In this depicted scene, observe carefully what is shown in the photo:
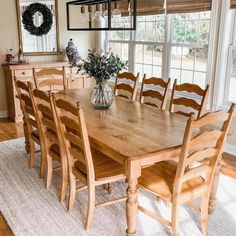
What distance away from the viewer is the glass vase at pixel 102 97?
3.04 metres

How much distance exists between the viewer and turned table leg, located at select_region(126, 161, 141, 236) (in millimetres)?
1964

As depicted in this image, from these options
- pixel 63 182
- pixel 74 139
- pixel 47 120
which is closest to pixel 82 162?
pixel 74 139

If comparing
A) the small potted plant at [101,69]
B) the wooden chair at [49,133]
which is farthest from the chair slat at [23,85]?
the small potted plant at [101,69]

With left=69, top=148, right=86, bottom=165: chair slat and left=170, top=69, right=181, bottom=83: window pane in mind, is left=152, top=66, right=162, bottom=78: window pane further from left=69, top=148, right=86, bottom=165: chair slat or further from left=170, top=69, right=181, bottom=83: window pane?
left=69, top=148, right=86, bottom=165: chair slat

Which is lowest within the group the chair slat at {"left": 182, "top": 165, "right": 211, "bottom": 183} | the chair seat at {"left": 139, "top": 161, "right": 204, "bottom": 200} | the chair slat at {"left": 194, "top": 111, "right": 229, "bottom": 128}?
the chair seat at {"left": 139, "top": 161, "right": 204, "bottom": 200}

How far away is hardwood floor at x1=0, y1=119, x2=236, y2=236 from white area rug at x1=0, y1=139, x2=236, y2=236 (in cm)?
5

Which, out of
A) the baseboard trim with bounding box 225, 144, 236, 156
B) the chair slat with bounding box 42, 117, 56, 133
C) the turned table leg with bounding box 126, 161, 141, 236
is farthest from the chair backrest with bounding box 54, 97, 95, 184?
the baseboard trim with bounding box 225, 144, 236, 156

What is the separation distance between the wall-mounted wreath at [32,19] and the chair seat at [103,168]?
3.62m

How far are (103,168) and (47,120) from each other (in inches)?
26.9

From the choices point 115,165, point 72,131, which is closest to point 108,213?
point 115,165

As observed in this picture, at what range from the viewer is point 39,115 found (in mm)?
2869

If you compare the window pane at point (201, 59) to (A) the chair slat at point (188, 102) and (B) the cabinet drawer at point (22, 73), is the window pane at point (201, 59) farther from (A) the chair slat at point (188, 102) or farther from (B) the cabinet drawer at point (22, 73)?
(B) the cabinet drawer at point (22, 73)

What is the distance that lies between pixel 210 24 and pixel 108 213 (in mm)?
2605

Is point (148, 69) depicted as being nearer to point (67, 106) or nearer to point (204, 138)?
point (67, 106)
